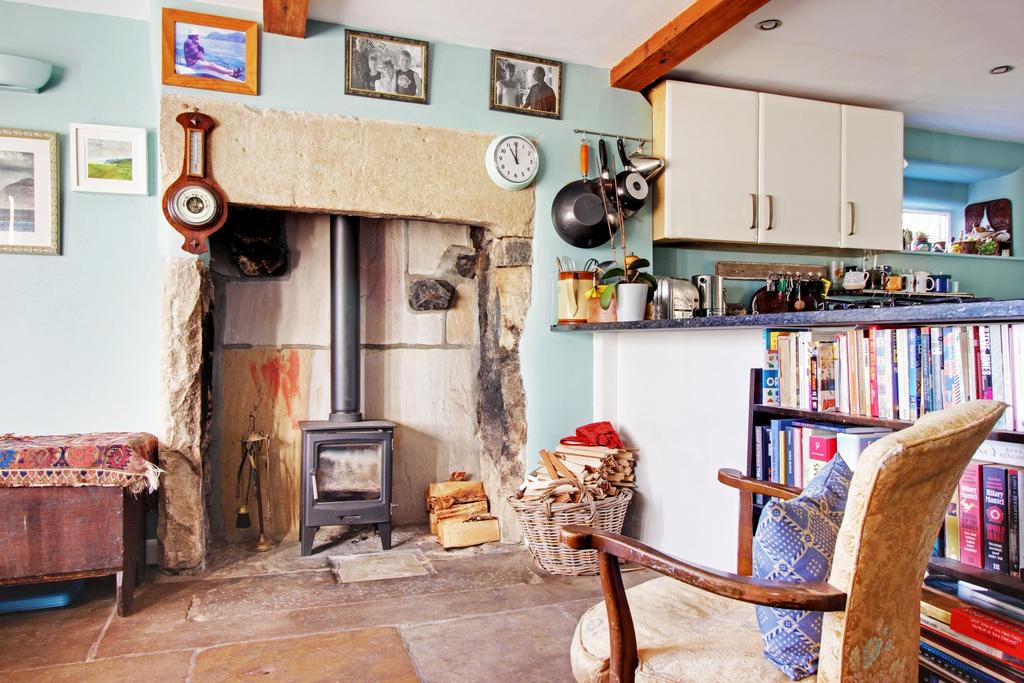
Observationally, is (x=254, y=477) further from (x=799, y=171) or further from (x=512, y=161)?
(x=799, y=171)

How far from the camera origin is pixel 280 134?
2947 mm

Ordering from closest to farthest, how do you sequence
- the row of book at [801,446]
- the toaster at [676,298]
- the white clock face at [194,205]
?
1. the row of book at [801,446]
2. the white clock face at [194,205]
3. the toaster at [676,298]

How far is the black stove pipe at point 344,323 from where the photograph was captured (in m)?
3.30

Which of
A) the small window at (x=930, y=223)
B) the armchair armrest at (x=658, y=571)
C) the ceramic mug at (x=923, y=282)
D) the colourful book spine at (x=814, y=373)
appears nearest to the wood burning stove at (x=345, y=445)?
the colourful book spine at (x=814, y=373)

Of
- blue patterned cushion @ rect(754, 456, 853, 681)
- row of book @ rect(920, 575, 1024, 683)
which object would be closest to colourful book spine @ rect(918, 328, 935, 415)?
row of book @ rect(920, 575, 1024, 683)

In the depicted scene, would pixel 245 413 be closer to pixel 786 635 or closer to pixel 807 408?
pixel 807 408

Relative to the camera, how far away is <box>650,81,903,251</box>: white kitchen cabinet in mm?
3500

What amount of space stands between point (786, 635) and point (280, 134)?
8.74ft

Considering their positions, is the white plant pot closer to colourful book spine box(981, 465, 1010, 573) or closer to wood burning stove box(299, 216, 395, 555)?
wood burning stove box(299, 216, 395, 555)

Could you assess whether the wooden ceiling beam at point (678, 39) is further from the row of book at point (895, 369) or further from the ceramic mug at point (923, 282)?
the ceramic mug at point (923, 282)

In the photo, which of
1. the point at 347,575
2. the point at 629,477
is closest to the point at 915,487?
the point at 629,477

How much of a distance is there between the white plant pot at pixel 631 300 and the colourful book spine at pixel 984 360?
1.67m

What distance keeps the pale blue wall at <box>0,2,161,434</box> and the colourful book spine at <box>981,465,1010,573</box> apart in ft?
9.62

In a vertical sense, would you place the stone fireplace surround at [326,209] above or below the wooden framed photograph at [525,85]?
below
